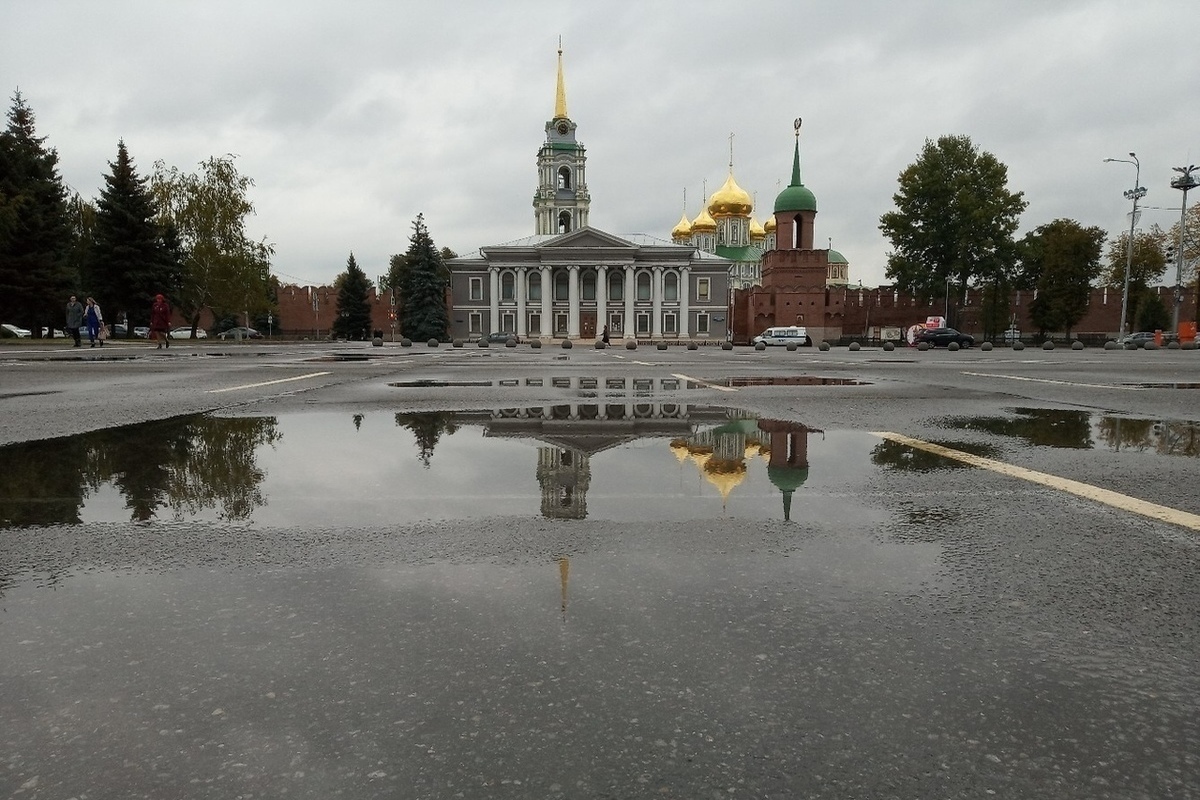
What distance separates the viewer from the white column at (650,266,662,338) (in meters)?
86.9

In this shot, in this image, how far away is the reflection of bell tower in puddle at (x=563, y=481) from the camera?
353 centimetres

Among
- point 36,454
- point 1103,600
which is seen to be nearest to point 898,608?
point 1103,600

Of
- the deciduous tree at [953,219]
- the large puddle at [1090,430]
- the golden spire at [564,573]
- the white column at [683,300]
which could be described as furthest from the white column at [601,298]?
the golden spire at [564,573]

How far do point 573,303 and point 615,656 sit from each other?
84.4 metres

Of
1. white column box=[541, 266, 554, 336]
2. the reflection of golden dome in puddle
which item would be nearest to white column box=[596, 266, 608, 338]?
white column box=[541, 266, 554, 336]

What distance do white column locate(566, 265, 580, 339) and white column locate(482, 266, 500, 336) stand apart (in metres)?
7.72

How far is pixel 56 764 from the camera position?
1528 millimetres

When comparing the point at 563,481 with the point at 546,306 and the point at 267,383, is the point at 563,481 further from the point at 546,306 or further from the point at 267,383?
the point at 546,306

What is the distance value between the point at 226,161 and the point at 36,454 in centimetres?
5670

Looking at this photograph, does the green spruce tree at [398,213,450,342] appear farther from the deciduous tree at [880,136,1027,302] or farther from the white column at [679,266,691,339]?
the deciduous tree at [880,136,1027,302]

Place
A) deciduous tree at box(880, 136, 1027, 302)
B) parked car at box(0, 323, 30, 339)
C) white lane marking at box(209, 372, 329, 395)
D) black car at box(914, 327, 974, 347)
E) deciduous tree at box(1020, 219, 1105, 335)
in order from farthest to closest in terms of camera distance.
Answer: deciduous tree at box(1020, 219, 1105, 335)
deciduous tree at box(880, 136, 1027, 302)
black car at box(914, 327, 974, 347)
parked car at box(0, 323, 30, 339)
white lane marking at box(209, 372, 329, 395)

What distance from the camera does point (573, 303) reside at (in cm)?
8556

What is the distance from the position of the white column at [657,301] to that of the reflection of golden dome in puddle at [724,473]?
82.3 m

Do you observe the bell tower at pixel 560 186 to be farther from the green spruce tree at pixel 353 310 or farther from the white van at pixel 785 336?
the white van at pixel 785 336
